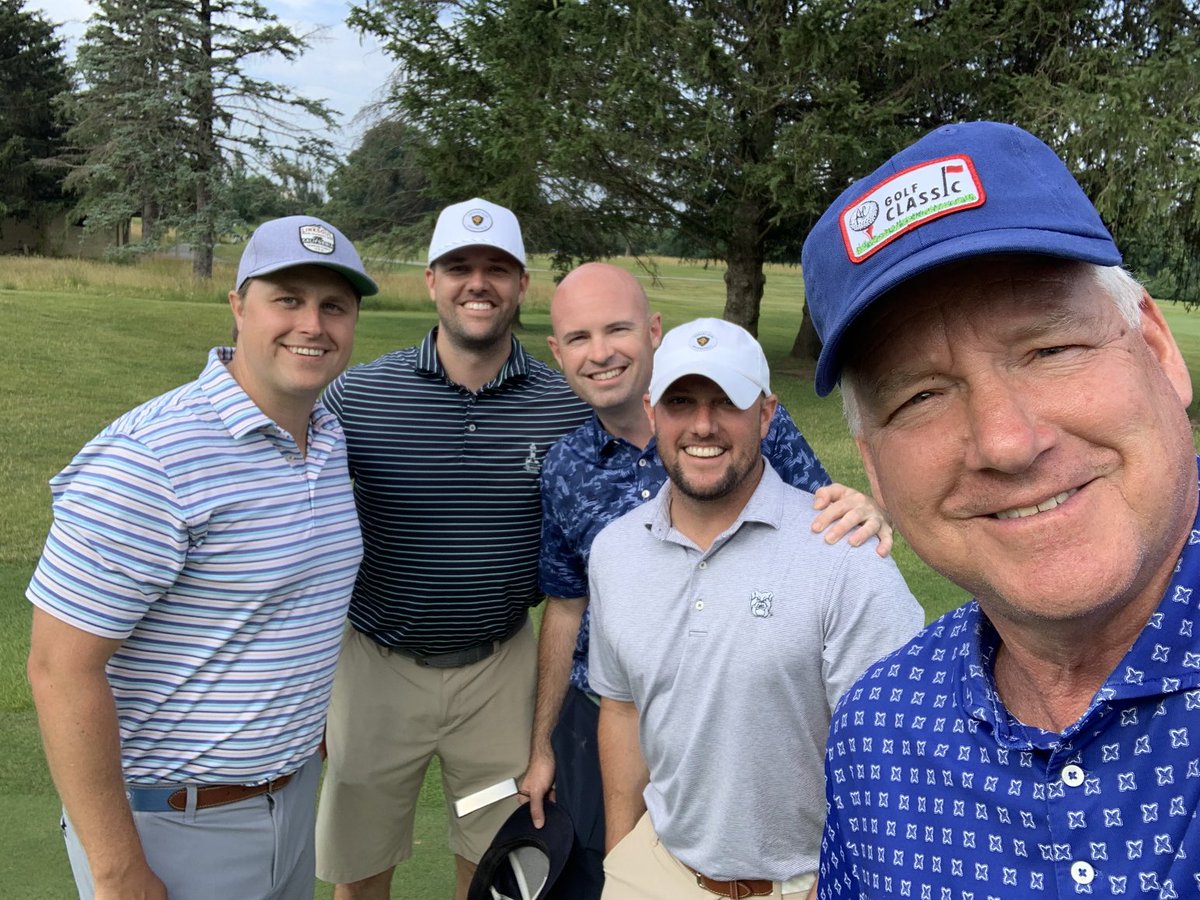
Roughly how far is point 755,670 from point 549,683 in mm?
1212

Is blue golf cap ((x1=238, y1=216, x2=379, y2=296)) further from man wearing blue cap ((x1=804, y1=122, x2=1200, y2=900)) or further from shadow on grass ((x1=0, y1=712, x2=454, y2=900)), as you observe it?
shadow on grass ((x1=0, y1=712, x2=454, y2=900))

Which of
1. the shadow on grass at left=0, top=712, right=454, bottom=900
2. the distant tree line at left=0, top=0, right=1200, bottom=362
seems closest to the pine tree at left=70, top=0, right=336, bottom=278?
the distant tree line at left=0, top=0, right=1200, bottom=362

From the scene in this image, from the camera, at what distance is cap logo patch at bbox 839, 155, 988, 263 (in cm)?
111

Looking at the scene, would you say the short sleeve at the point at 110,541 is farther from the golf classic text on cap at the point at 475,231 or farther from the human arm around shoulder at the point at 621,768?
the golf classic text on cap at the point at 475,231

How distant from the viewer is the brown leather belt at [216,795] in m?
2.44

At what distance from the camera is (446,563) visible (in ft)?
10.8

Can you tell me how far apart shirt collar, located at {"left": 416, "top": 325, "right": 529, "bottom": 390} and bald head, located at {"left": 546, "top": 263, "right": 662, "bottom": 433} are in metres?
0.15

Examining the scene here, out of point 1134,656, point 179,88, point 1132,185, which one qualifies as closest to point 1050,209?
point 1134,656

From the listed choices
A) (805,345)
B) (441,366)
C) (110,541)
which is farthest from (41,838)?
(805,345)

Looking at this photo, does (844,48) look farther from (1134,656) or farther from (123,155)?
(123,155)

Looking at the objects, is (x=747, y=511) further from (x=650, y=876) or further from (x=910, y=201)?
(x=910, y=201)

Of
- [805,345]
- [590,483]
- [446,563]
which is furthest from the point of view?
[805,345]

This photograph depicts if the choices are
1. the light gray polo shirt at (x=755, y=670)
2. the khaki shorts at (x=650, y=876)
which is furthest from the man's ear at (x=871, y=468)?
the khaki shorts at (x=650, y=876)

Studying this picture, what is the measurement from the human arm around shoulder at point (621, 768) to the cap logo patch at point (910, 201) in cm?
178
